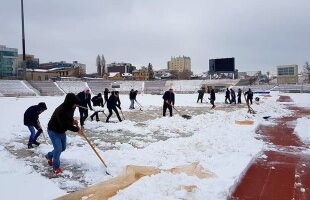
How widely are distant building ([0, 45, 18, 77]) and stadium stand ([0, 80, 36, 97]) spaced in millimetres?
56423

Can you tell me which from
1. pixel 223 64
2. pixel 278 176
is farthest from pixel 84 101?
pixel 223 64

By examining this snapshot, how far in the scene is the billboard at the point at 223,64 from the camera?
74.0m

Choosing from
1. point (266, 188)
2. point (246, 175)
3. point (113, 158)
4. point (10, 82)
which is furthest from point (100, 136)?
point (10, 82)

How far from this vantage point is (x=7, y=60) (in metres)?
119

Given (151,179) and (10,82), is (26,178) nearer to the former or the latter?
(151,179)

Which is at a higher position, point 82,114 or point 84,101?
point 84,101

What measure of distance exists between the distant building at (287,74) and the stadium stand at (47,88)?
70.5 meters

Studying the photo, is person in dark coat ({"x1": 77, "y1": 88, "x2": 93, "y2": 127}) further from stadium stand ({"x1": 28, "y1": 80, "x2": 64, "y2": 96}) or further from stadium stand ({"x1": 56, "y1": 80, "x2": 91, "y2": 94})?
stadium stand ({"x1": 56, "y1": 80, "x2": 91, "y2": 94})

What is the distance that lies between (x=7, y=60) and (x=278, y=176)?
124 meters

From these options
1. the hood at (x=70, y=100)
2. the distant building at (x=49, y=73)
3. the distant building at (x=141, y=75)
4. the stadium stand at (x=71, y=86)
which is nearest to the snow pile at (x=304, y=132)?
the hood at (x=70, y=100)

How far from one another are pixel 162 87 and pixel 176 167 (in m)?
68.4

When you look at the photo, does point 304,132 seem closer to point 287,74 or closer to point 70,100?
point 70,100

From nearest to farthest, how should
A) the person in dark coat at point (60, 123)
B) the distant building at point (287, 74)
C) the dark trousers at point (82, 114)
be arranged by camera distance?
the person in dark coat at point (60, 123)
the dark trousers at point (82, 114)
the distant building at point (287, 74)

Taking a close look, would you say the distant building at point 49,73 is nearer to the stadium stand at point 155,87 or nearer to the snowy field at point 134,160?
the stadium stand at point 155,87
